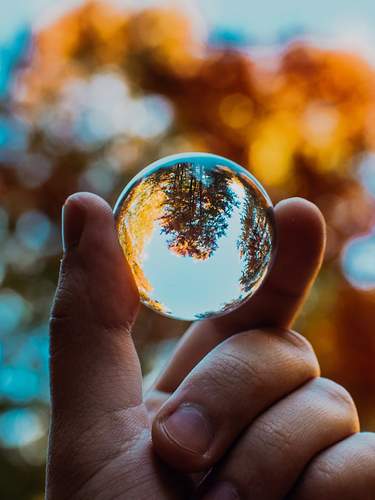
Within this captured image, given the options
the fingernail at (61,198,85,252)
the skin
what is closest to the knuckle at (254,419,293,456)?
the skin

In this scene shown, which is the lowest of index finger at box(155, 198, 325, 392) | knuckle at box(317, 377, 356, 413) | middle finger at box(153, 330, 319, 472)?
knuckle at box(317, 377, 356, 413)

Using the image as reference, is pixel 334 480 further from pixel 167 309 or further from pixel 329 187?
pixel 329 187

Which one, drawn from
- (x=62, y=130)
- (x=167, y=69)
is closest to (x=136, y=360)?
(x=62, y=130)

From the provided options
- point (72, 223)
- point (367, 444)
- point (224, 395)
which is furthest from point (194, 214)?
point (367, 444)

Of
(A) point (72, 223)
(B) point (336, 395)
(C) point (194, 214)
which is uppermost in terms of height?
(C) point (194, 214)

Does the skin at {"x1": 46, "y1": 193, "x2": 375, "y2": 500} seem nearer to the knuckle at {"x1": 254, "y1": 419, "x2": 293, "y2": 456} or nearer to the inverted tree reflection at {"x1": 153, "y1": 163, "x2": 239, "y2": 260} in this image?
the knuckle at {"x1": 254, "y1": 419, "x2": 293, "y2": 456}

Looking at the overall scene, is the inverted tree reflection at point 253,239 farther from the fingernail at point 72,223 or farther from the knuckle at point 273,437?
the fingernail at point 72,223

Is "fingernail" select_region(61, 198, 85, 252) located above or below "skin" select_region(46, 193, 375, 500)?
above

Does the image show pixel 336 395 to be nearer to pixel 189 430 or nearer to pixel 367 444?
pixel 367 444
